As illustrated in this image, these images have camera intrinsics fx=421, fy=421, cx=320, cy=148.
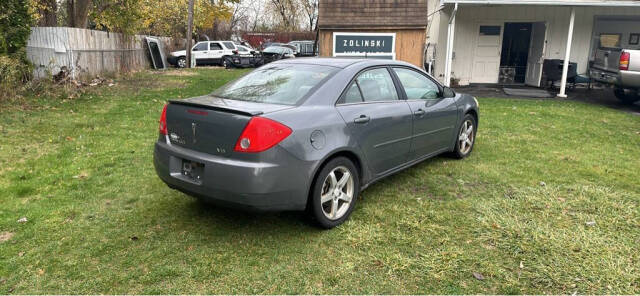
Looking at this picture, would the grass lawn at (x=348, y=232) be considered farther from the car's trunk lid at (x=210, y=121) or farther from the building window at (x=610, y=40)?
the building window at (x=610, y=40)

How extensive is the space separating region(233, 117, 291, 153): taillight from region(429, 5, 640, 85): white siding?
1188cm

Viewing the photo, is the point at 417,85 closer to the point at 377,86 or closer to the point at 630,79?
the point at 377,86

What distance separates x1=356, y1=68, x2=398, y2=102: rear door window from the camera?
407 centimetres

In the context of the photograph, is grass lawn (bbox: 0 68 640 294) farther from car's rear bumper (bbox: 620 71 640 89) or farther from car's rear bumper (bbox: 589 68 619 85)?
car's rear bumper (bbox: 589 68 619 85)

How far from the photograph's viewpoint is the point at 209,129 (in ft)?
10.8

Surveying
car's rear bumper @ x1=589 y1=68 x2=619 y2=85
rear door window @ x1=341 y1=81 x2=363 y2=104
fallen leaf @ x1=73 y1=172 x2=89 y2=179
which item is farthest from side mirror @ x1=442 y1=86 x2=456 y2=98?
car's rear bumper @ x1=589 y1=68 x2=619 y2=85

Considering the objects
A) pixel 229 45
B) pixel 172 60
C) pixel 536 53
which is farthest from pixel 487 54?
pixel 172 60

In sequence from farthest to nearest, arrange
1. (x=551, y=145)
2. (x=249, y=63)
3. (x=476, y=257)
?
(x=249, y=63)
(x=551, y=145)
(x=476, y=257)

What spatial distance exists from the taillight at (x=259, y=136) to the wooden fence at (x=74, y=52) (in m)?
9.81

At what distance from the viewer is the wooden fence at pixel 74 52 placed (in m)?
11.3

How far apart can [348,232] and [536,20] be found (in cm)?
1301

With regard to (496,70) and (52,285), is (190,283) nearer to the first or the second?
(52,285)

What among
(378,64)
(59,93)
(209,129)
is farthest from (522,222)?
(59,93)

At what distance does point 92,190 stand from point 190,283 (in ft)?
7.70
